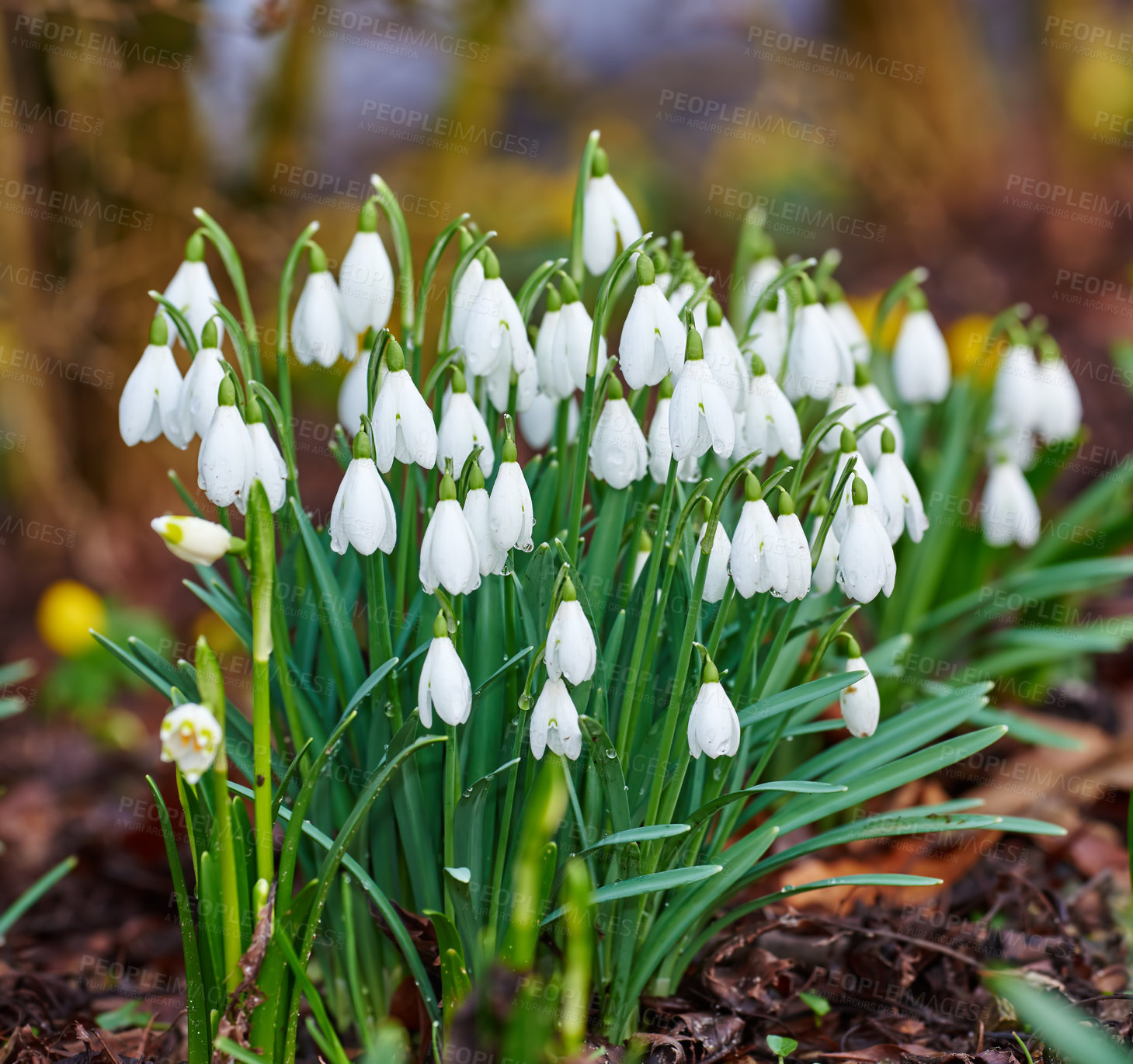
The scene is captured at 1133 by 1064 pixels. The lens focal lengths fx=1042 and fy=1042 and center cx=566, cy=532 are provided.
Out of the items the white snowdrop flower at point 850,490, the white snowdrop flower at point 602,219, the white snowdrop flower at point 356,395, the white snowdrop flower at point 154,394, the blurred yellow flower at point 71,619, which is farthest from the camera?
the blurred yellow flower at point 71,619

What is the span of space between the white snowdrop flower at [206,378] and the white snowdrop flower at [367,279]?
0.86ft

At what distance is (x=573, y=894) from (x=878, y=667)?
146 cm

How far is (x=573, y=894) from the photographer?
105 centimetres

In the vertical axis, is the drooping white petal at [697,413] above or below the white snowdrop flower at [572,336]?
below

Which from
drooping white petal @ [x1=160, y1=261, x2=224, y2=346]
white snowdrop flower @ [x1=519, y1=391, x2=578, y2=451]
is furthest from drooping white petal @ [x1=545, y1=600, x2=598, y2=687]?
drooping white petal @ [x1=160, y1=261, x2=224, y2=346]

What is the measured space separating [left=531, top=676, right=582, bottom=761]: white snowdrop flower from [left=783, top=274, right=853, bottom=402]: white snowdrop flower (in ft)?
2.61

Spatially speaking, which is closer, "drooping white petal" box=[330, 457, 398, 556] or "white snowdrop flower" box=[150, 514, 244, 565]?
"white snowdrop flower" box=[150, 514, 244, 565]

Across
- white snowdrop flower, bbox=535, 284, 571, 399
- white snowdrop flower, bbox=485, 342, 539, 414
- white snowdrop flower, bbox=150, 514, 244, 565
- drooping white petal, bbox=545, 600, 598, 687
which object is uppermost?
white snowdrop flower, bbox=535, 284, 571, 399

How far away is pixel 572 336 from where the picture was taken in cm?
171

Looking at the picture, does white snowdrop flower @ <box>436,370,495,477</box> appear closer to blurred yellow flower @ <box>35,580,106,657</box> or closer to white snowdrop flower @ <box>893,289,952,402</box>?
white snowdrop flower @ <box>893,289,952,402</box>

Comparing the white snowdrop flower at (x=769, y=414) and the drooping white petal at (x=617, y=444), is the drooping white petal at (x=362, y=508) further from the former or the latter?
the white snowdrop flower at (x=769, y=414)

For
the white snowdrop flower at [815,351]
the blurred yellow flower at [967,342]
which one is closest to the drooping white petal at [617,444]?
the white snowdrop flower at [815,351]

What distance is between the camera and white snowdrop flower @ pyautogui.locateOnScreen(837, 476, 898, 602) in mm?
1604

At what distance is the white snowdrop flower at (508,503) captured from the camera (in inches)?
61.6
